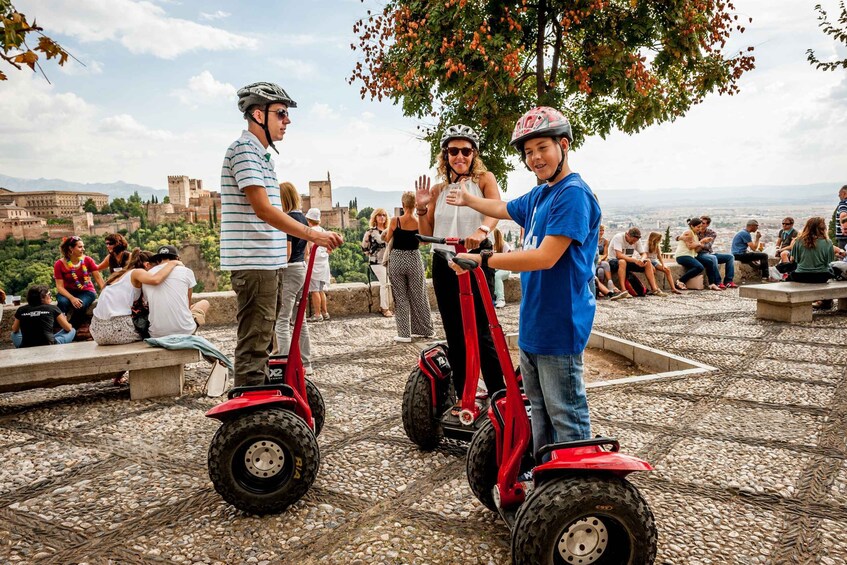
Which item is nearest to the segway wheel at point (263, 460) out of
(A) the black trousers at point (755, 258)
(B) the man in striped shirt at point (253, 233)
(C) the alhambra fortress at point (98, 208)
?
(B) the man in striped shirt at point (253, 233)

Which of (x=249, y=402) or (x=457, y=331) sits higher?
(x=457, y=331)

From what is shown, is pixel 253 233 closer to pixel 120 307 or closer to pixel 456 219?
pixel 456 219

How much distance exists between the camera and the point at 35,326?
5.78 metres

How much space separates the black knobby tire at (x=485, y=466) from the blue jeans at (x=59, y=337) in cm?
Answer: 527

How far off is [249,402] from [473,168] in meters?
1.85

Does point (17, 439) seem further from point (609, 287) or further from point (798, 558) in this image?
point (609, 287)

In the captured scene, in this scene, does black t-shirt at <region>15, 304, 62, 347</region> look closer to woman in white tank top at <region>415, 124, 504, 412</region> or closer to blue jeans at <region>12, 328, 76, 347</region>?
blue jeans at <region>12, 328, 76, 347</region>

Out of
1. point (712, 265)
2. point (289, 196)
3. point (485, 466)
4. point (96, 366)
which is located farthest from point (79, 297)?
point (712, 265)

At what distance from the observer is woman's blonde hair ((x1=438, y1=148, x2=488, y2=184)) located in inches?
135

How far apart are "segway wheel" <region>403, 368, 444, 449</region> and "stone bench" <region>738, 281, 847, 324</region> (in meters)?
6.22

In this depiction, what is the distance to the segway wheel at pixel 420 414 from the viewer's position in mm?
3352

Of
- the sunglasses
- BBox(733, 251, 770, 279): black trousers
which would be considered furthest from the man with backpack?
the sunglasses

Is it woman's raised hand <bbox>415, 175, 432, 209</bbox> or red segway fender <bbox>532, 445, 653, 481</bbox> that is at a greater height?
woman's raised hand <bbox>415, 175, 432, 209</bbox>

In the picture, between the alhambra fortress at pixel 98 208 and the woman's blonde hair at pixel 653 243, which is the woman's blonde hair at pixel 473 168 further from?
the alhambra fortress at pixel 98 208
